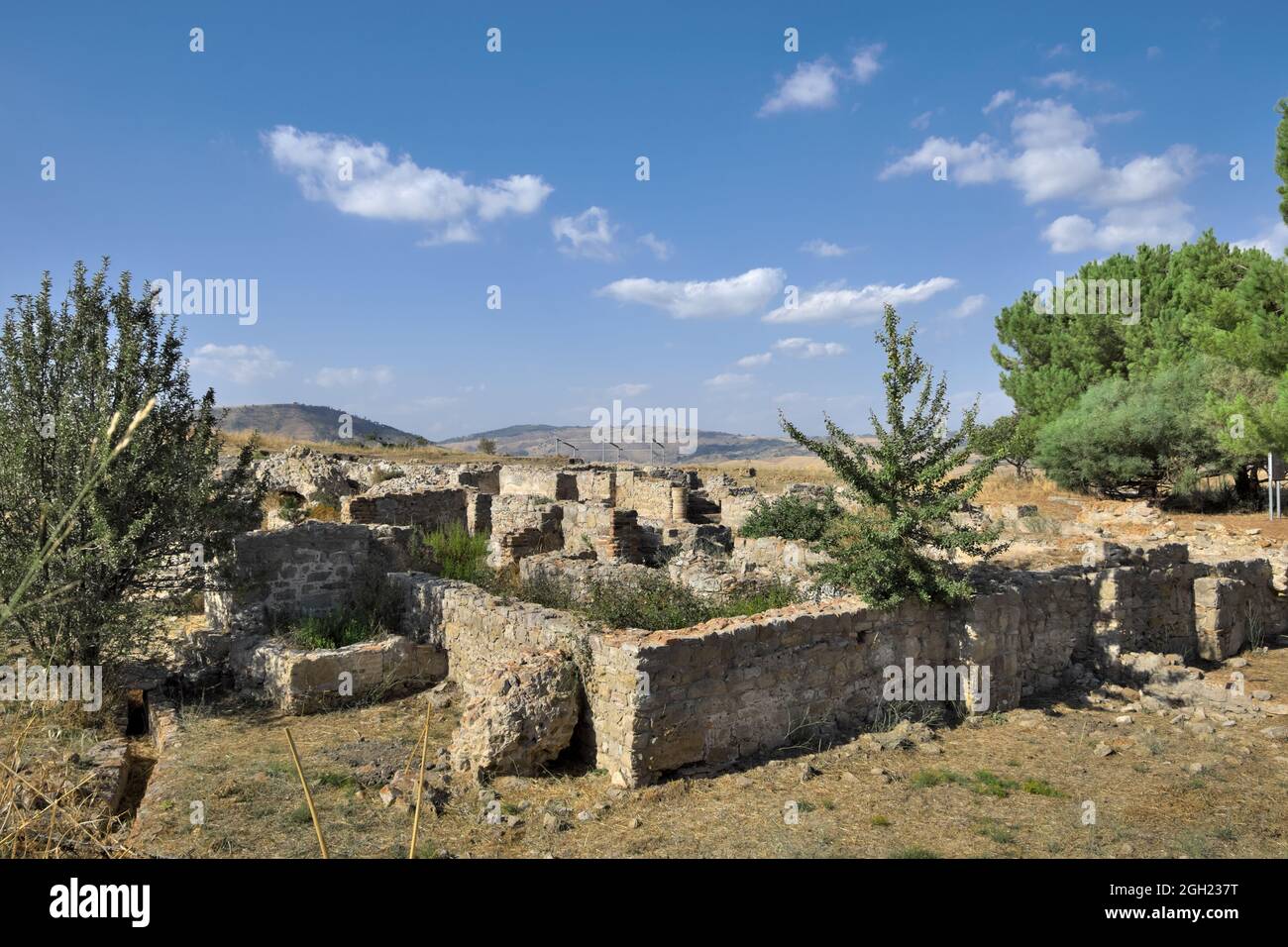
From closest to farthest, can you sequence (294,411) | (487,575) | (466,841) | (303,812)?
(466,841) → (303,812) → (487,575) → (294,411)

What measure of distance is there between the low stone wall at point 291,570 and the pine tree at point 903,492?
6010mm

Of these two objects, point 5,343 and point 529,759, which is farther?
point 5,343

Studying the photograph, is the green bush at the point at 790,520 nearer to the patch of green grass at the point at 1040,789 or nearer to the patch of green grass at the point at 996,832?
the patch of green grass at the point at 1040,789

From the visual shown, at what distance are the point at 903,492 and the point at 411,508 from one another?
1194 centimetres

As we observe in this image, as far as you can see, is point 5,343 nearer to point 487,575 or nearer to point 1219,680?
point 487,575

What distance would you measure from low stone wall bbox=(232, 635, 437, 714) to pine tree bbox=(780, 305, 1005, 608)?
4687mm

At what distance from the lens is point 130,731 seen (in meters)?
8.38

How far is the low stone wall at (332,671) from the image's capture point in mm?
8453

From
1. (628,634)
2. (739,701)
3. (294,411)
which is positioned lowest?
(739,701)

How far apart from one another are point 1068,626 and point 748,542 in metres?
5.38

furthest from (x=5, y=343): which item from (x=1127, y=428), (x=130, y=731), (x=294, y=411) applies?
(x=294, y=411)

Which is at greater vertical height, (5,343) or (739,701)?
(5,343)

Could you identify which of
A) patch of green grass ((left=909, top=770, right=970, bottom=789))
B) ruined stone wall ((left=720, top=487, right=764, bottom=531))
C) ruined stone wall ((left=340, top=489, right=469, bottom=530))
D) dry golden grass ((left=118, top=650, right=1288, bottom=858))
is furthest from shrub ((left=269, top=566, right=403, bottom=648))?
ruined stone wall ((left=720, top=487, right=764, bottom=531))

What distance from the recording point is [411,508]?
17.4 metres
